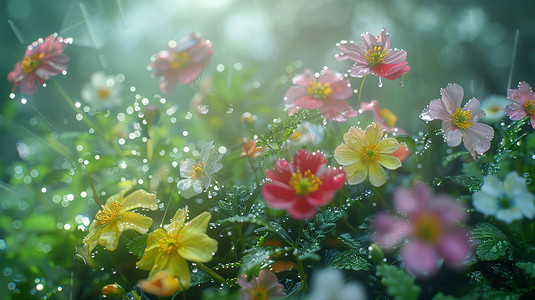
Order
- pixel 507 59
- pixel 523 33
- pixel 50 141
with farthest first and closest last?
1. pixel 523 33
2. pixel 507 59
3. pixel 50 141

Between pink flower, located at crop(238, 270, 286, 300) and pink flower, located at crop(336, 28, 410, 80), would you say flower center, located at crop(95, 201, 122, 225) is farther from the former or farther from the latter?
pink flower, located at crop(336, 28, 410, 80)

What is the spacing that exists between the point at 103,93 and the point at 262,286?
0.99 metres

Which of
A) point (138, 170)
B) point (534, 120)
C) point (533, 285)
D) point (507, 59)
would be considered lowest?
point (507, 59)

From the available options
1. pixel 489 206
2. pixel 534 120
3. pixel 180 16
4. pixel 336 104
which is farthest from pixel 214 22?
pixel 489 206

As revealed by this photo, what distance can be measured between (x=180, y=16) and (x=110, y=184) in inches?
59.4

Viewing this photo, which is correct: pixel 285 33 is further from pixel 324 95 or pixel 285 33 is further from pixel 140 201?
pixel 140 201

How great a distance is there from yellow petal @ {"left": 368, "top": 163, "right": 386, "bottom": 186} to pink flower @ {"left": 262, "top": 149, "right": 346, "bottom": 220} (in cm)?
7


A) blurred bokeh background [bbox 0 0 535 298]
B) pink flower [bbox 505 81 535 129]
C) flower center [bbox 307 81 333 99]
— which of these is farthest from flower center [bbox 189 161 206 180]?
blurred bokeh background [bbox 0 0 535 298]

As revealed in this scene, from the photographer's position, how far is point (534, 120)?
59 cm

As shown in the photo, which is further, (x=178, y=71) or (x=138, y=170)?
(x=138, y=170)

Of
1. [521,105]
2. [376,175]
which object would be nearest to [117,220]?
[376,175]

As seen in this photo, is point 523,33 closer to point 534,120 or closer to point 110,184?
point 534,120

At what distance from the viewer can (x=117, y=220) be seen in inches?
21.8

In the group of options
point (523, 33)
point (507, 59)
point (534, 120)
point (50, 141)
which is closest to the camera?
point (534, 120)
